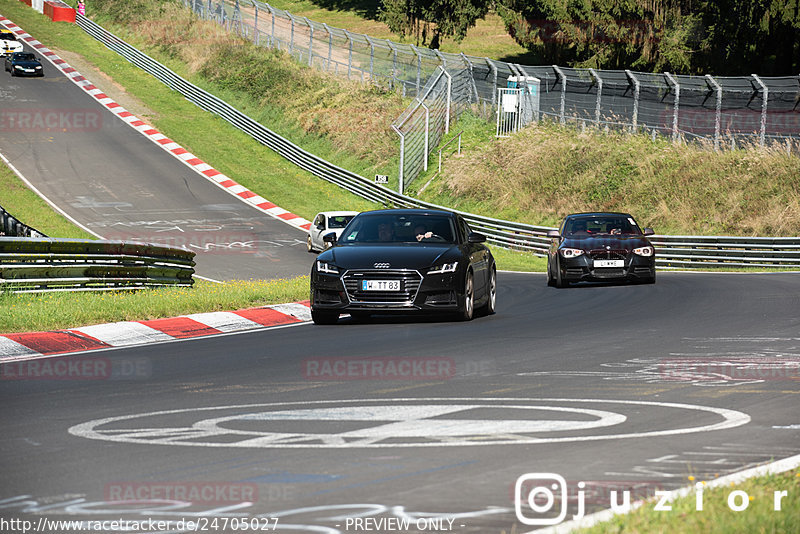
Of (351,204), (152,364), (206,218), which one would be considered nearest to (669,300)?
(152,364)

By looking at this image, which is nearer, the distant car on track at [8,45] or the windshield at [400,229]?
the windshield at [400,229]

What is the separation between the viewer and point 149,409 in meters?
8.28

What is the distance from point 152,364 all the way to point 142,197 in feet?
101

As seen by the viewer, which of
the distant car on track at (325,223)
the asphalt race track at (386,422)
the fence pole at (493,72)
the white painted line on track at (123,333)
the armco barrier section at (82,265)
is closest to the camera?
the asphalt race track at (386,422)

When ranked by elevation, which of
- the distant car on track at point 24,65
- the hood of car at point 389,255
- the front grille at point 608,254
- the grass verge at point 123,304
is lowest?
the grass verge at point 123,304

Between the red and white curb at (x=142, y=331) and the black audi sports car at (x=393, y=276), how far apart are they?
1.15 m

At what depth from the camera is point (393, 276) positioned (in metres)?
14.5

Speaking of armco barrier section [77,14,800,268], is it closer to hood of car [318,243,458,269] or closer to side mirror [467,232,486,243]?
side mirror [467,232,486,243]

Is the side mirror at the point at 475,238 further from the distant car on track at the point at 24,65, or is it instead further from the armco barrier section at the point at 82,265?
the distant car on track at the point at 24,65

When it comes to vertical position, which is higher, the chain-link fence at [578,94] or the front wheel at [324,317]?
the chain-link fence at [578,94]

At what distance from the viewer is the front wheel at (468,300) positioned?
15.0 meters

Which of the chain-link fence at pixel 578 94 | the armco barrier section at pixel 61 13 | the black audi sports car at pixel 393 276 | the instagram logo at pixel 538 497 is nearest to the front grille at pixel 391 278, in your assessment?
the black audi sports car at pixel 393 276

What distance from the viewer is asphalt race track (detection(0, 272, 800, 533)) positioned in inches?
217

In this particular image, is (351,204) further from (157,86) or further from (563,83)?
(157,86)
